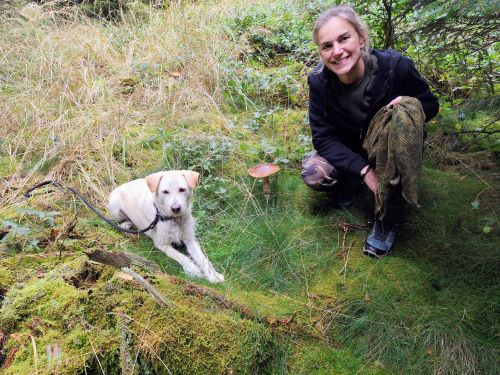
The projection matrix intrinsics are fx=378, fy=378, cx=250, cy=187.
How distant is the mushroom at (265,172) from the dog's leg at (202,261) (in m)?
0.77

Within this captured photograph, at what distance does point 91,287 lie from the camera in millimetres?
1837

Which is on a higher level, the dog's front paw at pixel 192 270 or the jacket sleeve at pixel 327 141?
the jacket sleeve at pixel 327 141

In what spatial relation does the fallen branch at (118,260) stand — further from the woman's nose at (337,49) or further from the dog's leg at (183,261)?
the woman's nose at (337,49)

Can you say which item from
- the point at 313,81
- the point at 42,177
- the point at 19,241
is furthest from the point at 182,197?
the point at 42,177

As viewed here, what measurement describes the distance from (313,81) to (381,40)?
1.80m

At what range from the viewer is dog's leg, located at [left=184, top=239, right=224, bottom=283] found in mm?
2674

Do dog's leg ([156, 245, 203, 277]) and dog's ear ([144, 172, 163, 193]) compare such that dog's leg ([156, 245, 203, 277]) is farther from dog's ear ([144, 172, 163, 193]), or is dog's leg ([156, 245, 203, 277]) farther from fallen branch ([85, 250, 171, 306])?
fallen branch ([85, 250, 171, 306])

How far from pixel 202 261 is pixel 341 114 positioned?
157cm

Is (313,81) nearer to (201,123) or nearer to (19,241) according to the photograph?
(201,123)

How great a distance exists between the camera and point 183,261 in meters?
2.86

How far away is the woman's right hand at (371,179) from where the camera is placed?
2.75 metres

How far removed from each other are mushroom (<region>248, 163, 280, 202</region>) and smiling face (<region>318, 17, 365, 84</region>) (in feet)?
3.20

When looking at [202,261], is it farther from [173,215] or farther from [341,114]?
[341,114]

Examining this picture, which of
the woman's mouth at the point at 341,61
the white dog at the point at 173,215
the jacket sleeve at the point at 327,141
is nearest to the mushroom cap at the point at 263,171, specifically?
the jacket sleeve at the point at 327,141
